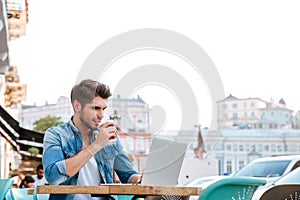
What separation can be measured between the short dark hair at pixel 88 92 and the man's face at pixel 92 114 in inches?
1.1

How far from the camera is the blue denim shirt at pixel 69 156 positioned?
13.1 ft

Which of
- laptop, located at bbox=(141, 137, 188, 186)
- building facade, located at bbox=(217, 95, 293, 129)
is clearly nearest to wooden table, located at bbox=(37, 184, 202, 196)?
laptop, located at bbox=(141, 137, 188, 186)

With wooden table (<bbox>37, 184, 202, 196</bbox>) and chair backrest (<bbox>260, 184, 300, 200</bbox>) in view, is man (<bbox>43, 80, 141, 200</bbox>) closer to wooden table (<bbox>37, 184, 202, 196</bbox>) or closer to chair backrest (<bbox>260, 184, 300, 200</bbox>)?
wooden table (<bbox>37, 184, 202, 196</bbox>)

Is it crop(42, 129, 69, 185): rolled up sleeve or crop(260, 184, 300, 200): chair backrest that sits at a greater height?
crop(42, 129, 69, 185): rolled up sleeve

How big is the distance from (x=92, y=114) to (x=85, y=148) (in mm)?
236

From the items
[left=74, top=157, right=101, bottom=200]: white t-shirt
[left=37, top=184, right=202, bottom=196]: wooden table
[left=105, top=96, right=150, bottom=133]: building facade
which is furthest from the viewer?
[left=105, top=96, right=150, bottom=133]: building facade

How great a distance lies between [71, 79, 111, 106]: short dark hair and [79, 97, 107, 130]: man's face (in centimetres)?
3

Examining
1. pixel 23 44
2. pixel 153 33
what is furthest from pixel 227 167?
pixel 153 33

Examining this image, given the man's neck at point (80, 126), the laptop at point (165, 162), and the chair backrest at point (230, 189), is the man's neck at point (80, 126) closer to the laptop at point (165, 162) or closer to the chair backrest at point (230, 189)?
the laptop at point (165, 162)

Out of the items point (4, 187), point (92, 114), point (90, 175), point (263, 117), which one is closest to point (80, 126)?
point (92, 114)

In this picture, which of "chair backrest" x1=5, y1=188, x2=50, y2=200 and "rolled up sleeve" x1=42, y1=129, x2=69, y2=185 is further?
"chair backrest" x1=5, y1=188, x2=50, y2=200

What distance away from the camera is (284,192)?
4.13m

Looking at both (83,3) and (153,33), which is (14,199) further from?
(83,3)

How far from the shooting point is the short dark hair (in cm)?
422
